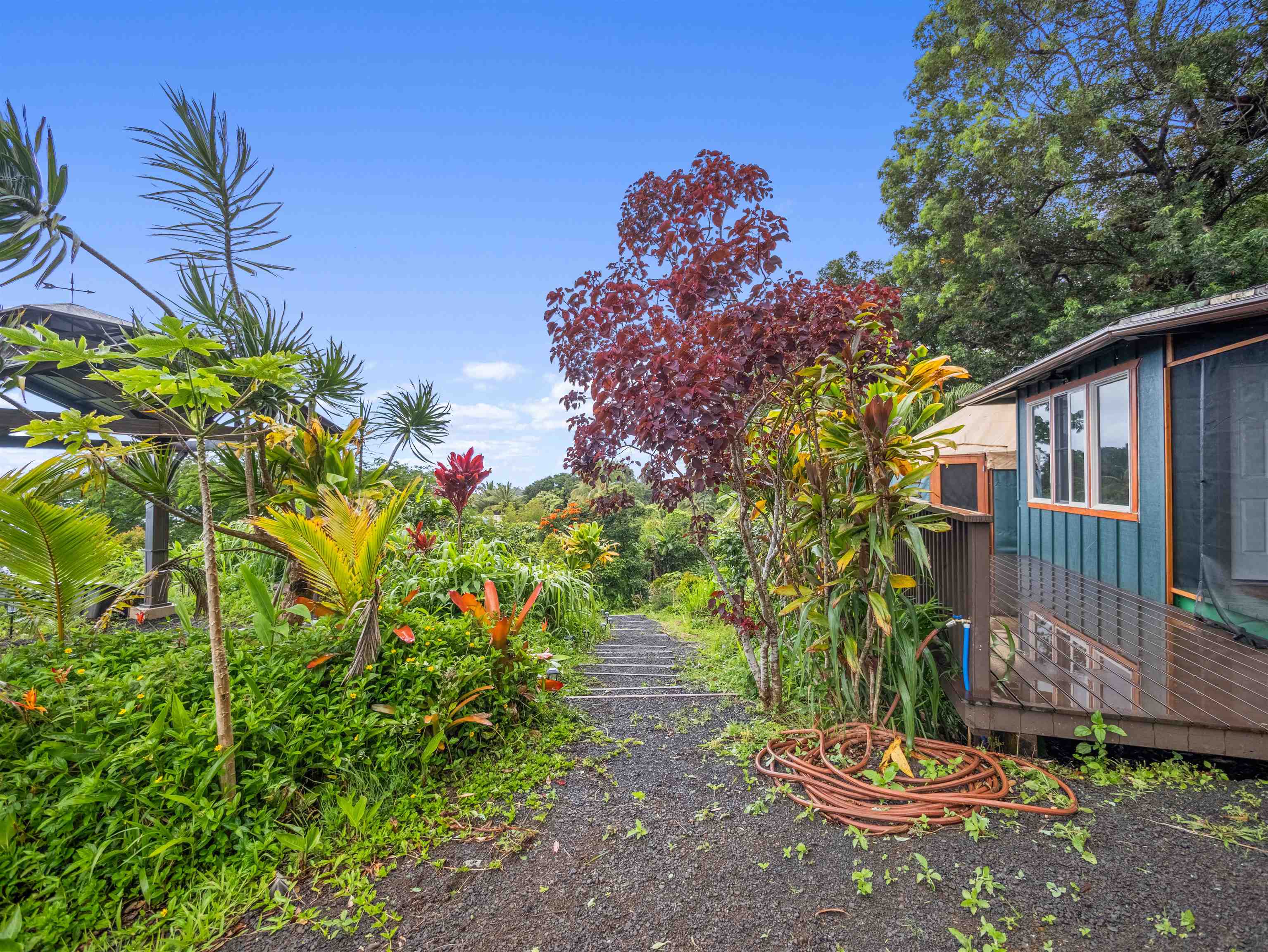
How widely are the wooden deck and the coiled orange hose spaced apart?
7.6 inches

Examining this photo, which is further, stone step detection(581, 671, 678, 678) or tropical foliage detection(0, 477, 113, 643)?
stone step detection(581, 671, 678, 678)

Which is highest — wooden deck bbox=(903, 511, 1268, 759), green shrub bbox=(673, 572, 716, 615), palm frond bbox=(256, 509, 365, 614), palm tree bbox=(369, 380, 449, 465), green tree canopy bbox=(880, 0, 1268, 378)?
green tree canopy bbox=(880, 0, 1268, 378)

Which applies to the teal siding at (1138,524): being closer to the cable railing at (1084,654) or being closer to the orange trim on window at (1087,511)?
the orange trim on window at (1087,511)

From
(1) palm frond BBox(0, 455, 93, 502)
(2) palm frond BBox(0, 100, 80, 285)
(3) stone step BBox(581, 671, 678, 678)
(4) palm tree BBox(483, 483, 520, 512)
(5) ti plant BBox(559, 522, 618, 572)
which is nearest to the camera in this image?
(2) palm frond BBox(0, 100, 80, 285)

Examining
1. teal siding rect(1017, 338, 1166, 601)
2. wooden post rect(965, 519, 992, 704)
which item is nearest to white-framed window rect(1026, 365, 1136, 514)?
teal siding rect(1017, 338, 1166, 601)

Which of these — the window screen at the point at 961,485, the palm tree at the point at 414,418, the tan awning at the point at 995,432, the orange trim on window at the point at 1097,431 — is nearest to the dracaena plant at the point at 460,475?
the palm tree at the point at 414,418

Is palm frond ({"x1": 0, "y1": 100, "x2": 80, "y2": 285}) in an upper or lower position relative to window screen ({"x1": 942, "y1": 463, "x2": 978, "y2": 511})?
upper

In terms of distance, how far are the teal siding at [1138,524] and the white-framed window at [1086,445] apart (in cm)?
12

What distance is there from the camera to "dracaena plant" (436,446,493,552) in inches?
197

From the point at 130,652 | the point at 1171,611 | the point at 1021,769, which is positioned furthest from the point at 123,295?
the point at 1171,611

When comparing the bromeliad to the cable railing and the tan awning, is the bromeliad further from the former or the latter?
the tan awning

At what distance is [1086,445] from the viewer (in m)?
5.59

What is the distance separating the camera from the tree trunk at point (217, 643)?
6.33ft

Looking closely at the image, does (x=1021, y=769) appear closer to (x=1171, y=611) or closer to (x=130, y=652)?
(x=1171, y=611)
